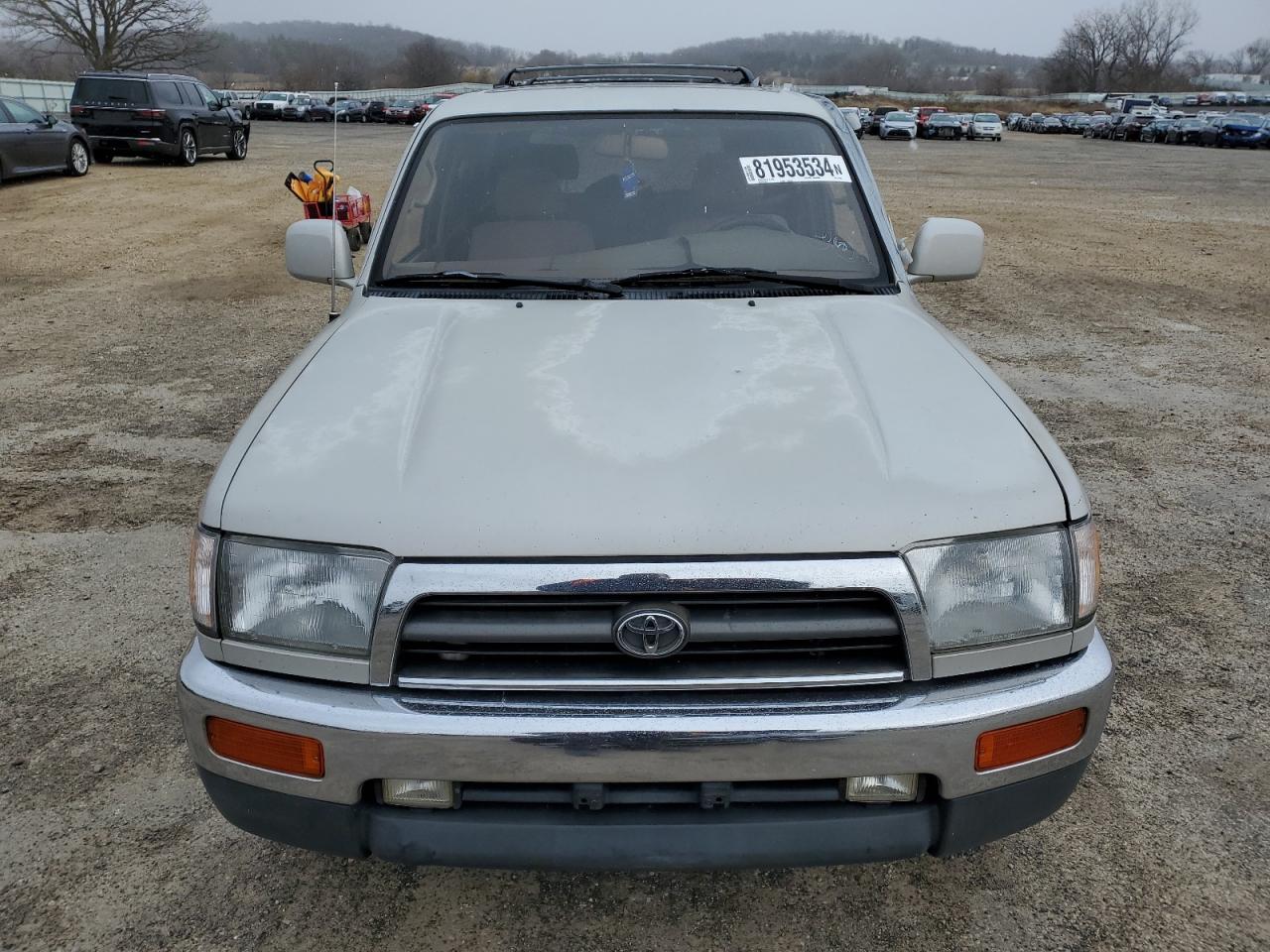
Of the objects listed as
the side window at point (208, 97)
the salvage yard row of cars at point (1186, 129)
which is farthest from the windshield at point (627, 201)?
the salvage yard row of cars at point (1186, 129)

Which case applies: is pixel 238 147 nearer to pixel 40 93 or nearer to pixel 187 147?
pixel 187 147

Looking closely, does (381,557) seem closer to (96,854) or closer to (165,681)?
(96,854)

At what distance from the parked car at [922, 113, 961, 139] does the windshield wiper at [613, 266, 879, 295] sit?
48.5m

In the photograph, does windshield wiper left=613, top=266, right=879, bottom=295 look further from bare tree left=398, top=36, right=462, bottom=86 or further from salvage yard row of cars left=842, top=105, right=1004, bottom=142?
bare tree left=398, top=36, right=462, bottom=86

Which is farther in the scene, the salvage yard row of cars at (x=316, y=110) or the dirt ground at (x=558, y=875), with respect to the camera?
the salvage yard row of cars at (x=316, y=110)

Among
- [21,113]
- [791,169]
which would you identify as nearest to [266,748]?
[791,169]

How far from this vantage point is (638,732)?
1.92 metres

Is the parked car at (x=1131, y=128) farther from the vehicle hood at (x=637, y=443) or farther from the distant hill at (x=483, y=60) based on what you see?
the vehicle hood at (x=637, y=443)

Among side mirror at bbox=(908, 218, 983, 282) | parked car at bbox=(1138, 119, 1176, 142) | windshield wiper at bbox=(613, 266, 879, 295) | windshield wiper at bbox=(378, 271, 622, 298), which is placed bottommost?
windshield wiper at bbox=(378, 271, 622, 298)

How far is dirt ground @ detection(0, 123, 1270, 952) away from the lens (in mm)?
2406

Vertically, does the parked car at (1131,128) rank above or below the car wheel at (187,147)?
above

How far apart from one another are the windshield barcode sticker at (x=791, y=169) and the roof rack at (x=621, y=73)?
133 cm

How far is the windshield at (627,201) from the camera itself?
319 cm

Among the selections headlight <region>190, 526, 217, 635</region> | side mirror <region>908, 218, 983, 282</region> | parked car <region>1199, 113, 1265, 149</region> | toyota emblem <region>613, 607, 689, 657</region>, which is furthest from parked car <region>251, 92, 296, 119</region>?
toyota emblem <region>613, 607, 689, 657</region>
